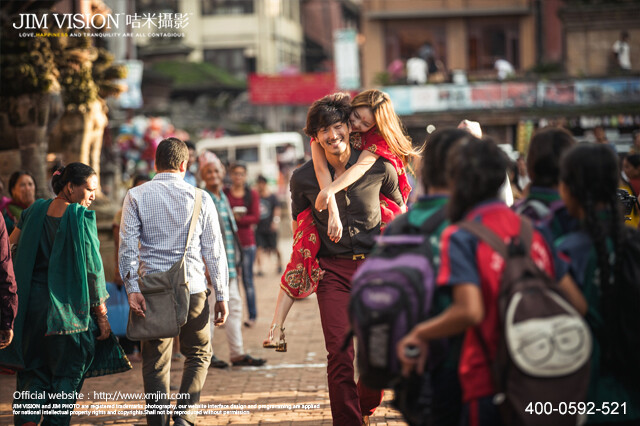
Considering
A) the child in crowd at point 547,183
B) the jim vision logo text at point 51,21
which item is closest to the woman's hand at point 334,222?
the child in crowd at point 547,183

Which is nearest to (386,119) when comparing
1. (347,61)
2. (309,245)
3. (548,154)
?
(309,245)

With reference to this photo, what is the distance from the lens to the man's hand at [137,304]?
5.54 metres

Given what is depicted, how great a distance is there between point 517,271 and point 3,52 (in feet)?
24.7

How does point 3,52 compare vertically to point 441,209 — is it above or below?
above

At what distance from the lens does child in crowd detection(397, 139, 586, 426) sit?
3.25 metres

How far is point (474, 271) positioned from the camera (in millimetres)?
3256

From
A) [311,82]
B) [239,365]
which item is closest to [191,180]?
[239,365]

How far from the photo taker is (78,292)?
5.76 meters

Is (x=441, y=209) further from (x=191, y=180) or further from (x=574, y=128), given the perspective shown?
(x=574, y=128)

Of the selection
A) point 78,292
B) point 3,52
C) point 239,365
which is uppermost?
point 3,52

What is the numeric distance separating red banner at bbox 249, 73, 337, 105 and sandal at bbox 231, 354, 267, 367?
3748cm

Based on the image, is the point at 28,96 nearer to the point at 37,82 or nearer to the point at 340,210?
the point at 37,82

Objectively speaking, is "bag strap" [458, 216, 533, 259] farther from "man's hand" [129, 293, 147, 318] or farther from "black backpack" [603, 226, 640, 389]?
"man's hand" [129, 293, 147, 318]

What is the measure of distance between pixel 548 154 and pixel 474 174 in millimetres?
727
